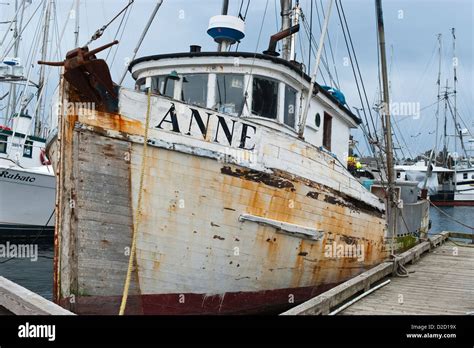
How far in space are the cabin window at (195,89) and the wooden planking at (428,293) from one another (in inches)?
160

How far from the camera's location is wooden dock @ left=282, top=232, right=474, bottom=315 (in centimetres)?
610

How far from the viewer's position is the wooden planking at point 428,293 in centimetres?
626

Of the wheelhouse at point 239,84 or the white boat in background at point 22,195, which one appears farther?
the white boat in background at point 22,195

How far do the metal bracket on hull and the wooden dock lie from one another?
852 millimetres

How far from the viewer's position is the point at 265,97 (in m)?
7.43

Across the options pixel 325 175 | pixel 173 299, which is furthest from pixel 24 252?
pixel 325 175

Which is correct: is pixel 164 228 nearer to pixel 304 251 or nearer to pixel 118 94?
pixel 118 94

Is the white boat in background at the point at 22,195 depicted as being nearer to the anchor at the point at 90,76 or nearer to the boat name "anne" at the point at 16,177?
the boat name "anne" at the point at 16,177

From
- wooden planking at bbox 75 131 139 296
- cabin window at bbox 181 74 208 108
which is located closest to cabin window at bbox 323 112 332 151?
cabin window at bbox 181 74 208 108
